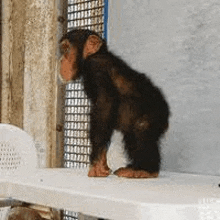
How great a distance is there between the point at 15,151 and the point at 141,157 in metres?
0.52

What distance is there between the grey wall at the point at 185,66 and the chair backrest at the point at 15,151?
0.28m

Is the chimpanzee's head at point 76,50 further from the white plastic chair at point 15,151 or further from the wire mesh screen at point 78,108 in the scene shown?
the wire mesh screen at point 78,108

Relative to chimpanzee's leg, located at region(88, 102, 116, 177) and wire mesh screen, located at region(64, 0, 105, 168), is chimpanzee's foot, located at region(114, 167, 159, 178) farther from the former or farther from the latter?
wire mesh screen, located at region(64, 0, 105, 168)

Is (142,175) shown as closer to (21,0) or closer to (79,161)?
(79,161)

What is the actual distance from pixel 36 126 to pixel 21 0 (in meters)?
0.59

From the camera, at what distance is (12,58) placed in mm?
1946

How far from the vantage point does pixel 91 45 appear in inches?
38.0

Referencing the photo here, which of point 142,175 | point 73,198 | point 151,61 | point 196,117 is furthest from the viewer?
point 151,61

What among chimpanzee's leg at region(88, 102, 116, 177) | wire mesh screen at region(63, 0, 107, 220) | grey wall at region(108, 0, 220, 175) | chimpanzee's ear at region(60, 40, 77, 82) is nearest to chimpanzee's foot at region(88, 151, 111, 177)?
chimpanzee's leg at region(88, 102, 116, 177)

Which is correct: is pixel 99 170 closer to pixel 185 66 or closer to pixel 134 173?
pixel 134 173

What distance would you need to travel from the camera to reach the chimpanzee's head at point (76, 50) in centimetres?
96

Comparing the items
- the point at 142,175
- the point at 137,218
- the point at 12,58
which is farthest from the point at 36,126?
the point at 137,218

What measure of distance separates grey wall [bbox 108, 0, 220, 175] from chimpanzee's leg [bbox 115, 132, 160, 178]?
213mm

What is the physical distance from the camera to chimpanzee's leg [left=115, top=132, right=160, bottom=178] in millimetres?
887
